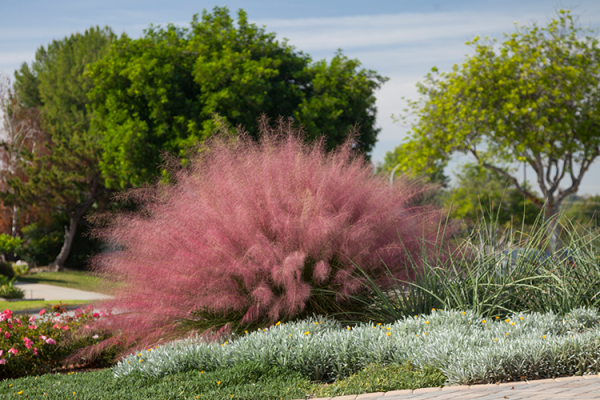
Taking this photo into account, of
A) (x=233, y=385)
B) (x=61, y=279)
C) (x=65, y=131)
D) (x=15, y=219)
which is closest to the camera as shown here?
(x=233, y=385)

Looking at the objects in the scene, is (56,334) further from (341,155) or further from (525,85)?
(525,85)

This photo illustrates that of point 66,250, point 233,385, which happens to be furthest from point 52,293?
point 233,385

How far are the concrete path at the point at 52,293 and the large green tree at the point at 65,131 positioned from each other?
549 cm

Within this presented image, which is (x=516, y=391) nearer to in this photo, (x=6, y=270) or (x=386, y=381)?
(x=386, y=381)

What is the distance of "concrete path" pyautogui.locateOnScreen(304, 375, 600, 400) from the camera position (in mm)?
3775

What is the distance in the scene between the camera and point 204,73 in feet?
54.9

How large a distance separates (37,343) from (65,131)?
991 inches

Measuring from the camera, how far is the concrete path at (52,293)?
1575cm

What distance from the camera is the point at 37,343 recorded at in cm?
647

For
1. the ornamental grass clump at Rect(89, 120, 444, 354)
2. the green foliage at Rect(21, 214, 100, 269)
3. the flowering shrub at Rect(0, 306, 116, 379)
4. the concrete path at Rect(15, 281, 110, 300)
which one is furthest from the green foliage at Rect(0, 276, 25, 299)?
the green foliage at Rect(21, 214, 100, 269)

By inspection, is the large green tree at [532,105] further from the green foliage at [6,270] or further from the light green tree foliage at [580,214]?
the green foliage at [6,270]

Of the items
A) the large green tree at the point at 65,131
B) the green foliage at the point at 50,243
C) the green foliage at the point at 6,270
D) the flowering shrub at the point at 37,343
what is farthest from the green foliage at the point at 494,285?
the green foliage at the point at 50,243

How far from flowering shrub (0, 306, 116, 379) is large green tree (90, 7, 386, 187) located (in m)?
9.48

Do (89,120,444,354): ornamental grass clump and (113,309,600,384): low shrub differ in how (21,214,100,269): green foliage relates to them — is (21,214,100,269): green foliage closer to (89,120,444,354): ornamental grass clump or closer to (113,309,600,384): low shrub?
(89,120,444,354): ornamental grass clump
